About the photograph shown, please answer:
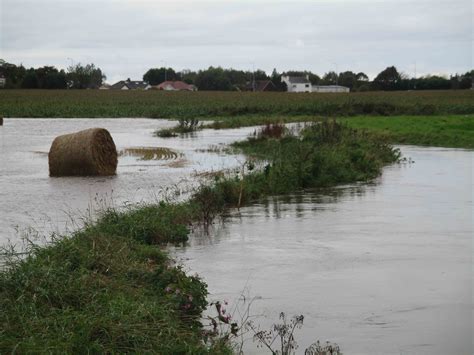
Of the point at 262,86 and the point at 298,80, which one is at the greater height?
the point at 298,80

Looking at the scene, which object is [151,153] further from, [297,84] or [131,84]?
[131,84]

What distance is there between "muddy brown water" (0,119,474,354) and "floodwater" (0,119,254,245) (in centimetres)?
5

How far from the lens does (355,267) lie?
384 inches

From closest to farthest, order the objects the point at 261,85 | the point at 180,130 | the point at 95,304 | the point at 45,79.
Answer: the point at 95,304, the point at 180,130, the point at 45,79, the point at 261,85

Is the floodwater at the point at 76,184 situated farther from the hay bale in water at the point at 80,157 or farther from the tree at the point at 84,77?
the tree at the point at 84,77

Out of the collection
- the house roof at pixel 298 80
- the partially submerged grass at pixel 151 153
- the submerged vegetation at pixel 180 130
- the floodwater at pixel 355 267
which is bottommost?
the floodwater at pixel 355 267

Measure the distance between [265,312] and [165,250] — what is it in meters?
2.94

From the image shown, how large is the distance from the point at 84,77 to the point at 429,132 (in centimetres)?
9980

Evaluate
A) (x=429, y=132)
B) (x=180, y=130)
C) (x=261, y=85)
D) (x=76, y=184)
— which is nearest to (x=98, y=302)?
(x=76, y=184)

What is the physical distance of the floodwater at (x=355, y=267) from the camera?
24.2ft

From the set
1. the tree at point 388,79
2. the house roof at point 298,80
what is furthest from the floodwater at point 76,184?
the house roof at point 298,80

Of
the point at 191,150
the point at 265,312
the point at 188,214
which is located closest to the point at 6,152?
the point at 191,150

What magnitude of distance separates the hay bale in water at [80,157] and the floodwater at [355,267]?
17.2ft

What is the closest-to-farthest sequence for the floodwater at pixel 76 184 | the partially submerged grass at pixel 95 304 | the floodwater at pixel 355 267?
1. the partially submerged grass at pixel 95 304
2. the floodwater at pixel 355 267
3. the floodwater at pixel 76 184
